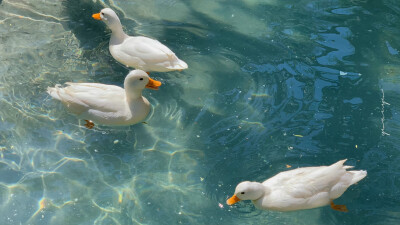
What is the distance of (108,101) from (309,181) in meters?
2.07

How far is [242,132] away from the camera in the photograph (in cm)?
438

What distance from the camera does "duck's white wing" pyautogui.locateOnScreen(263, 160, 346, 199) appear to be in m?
3.55

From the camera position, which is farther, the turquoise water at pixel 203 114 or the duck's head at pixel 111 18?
the duck's head at pixel 111 18

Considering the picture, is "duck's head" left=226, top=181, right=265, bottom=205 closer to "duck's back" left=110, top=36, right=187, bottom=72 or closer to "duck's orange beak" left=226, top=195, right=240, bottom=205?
"duck's orange beak" left=226, top=195, right=240, bottom=205

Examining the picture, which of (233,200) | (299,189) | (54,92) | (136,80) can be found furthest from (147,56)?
(299,189)

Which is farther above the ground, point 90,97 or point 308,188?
point 308,188

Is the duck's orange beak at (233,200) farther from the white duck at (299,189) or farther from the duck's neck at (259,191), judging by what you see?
the duck's neck at (259,191)

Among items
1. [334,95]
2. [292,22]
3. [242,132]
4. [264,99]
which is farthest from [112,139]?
[292,22]

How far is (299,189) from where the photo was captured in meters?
3.54

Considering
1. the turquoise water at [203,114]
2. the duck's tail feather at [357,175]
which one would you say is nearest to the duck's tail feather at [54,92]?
the turquoise water at [203,114]

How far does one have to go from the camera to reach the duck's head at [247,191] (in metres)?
3.51

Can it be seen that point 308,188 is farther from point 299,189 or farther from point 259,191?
point 259,191

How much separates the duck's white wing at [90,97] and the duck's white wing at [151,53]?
1.81 ft

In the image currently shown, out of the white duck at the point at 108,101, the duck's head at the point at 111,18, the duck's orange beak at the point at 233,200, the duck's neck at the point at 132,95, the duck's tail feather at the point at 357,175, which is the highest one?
the duck's head at the point at 111,18
